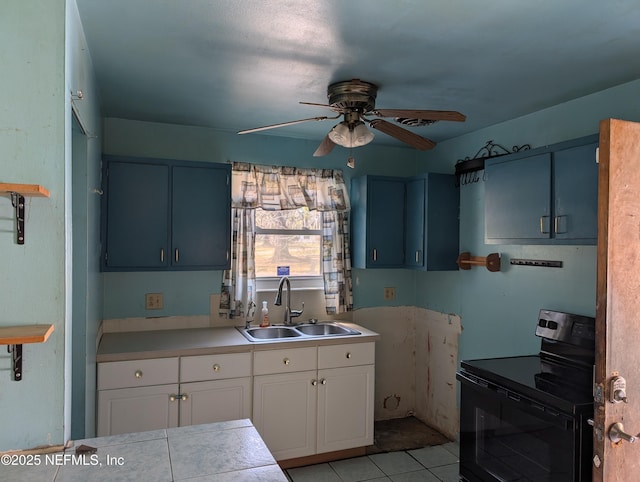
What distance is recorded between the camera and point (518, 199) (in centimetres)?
264

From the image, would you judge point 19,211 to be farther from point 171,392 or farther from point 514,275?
point 514,275

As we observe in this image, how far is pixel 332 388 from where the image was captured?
3107 mm

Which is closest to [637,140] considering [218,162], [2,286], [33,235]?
[33,235]

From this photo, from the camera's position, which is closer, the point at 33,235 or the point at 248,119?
the point at 33,235

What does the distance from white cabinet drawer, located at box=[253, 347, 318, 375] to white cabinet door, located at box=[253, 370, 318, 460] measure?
0.03 m

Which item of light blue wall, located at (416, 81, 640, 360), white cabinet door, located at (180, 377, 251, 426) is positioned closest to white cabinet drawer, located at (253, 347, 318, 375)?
white cabinet door, located at (180, 377, 251, 426)

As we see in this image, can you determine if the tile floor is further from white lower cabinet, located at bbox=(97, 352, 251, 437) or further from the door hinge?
the door hinge

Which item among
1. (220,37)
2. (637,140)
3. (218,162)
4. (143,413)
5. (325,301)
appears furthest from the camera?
(325,301)

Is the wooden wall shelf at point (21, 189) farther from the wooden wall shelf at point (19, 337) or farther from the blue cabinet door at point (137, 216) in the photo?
the blue cabinet door at point (137, 216)

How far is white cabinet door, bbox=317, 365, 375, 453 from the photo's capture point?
3.09 metres

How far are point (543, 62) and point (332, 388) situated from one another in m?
2.26

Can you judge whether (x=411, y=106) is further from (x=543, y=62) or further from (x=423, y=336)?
(x=423, y=336)

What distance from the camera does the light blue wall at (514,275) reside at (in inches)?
99.6

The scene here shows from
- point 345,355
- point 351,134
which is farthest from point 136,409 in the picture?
point 351,134
